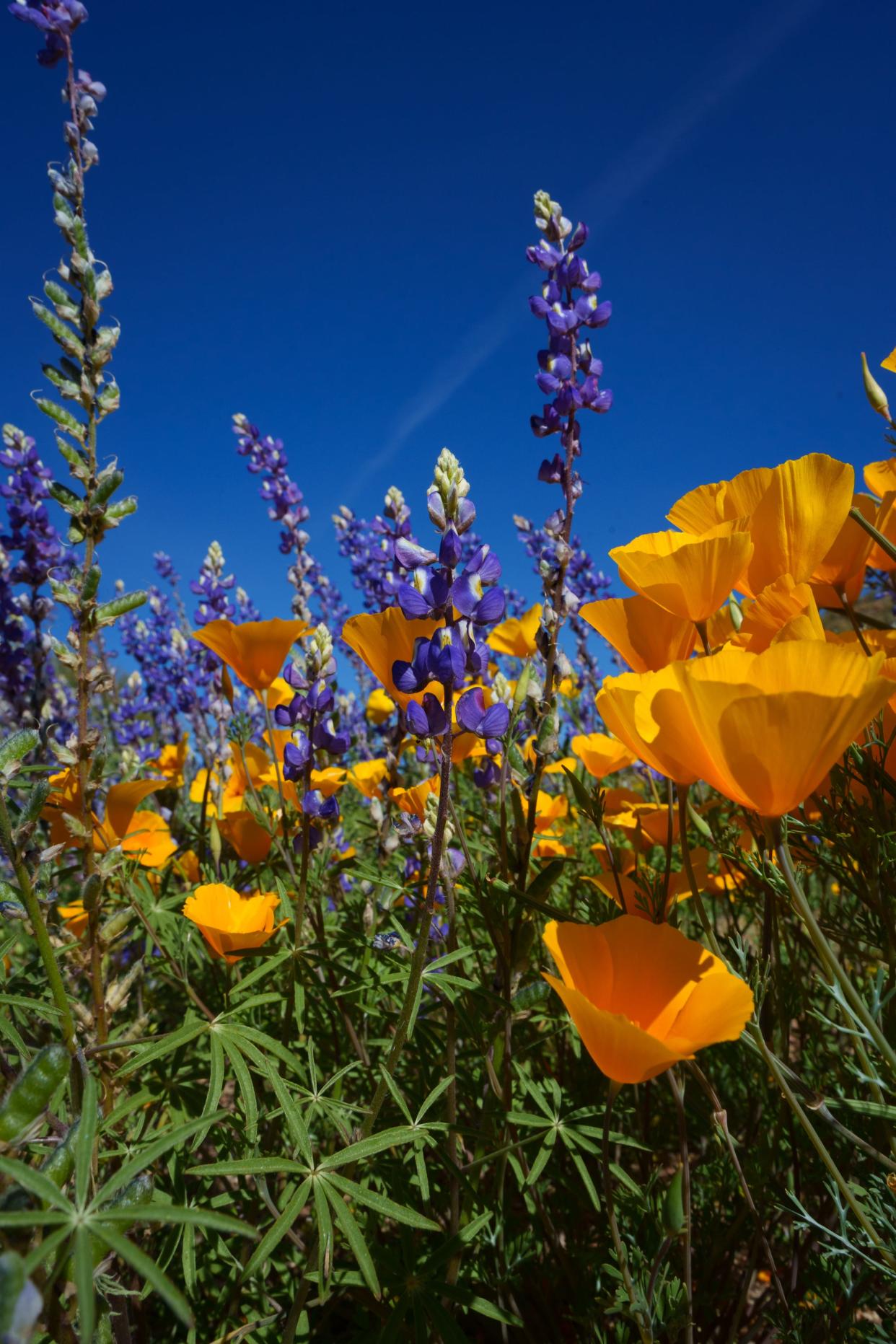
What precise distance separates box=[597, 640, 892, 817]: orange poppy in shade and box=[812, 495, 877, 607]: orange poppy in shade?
0.55 meters

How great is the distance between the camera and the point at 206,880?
2324 millimetres

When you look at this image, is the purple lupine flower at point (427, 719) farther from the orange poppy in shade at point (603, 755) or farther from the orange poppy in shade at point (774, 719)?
the orange poppy in shade at point (603, 755)

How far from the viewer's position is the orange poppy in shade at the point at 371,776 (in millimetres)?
2404

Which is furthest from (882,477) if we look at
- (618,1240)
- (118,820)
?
(118,820)

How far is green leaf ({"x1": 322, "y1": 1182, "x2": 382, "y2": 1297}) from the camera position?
3.47 ft

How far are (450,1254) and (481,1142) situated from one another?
0.22 metres

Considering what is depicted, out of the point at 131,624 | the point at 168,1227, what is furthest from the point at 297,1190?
the point at 131,624

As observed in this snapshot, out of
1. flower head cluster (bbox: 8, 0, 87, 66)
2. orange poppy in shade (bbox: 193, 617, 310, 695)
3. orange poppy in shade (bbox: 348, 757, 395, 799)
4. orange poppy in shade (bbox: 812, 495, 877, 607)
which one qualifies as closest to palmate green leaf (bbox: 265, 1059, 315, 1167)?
orange poppy in shade (bbox: 193, 617, 310, 695)

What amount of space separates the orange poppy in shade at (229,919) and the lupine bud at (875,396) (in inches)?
60.6

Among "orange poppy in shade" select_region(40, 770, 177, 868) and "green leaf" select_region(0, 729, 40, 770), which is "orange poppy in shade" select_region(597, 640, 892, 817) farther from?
"orange poppy in shade" select_region(40, 770, 177, 868)

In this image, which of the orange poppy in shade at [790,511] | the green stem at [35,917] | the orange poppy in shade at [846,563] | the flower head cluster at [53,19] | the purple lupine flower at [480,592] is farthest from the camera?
the flower head cluster at [53,19]

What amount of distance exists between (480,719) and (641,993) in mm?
520

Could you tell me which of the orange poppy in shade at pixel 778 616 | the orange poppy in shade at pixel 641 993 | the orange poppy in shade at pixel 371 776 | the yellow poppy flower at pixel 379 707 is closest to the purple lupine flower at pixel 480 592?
the orange poppy in shade at pixel 778 616

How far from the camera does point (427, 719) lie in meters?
1.27
